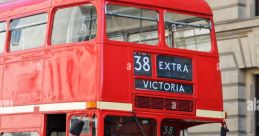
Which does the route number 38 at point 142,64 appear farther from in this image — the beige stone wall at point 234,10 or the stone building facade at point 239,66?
the beige stone wall at point 234,10

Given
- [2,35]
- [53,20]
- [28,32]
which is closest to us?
[53,20]

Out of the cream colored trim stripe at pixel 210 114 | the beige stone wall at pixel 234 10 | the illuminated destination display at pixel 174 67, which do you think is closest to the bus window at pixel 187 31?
the illuminated destination display at pixel 174 67

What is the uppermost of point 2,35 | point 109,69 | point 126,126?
point 2,35

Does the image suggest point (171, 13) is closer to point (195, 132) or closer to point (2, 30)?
point (2, 30)

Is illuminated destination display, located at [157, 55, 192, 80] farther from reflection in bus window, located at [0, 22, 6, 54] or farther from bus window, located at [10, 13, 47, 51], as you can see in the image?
reflection in bus window, located at [0, 22, 6, 54]

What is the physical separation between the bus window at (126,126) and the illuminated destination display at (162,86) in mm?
547

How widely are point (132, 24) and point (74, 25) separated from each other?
3.14 feet

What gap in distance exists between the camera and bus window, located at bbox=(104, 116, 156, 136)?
11.6m

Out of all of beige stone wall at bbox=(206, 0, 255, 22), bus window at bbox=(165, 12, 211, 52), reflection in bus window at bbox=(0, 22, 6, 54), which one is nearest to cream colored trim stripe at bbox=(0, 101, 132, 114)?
reflection in bus window at bbox=(0, 22, 6, 54)

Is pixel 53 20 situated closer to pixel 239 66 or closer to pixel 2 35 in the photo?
pixel 2 35

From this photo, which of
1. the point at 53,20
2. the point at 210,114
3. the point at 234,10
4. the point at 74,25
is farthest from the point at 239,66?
the point at 74,25

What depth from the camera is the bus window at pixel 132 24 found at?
39.4 feet

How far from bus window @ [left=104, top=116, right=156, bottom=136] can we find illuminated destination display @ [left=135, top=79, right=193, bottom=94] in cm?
55

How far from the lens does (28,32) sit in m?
13.3
